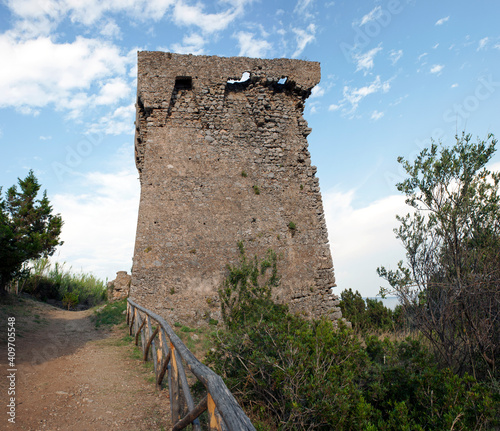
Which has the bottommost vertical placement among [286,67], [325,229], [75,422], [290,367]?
[75,422]

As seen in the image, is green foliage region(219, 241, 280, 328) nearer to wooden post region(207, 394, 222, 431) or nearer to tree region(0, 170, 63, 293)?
wooden post region(207, 394, 222, 431)

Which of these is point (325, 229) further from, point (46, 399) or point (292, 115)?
point (46, 399)

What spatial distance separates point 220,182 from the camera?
9.07 meters

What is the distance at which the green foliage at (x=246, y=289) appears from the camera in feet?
22.2

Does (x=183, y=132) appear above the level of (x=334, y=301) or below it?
above

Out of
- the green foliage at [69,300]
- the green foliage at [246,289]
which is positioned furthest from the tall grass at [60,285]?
the green foliage at [246,289]

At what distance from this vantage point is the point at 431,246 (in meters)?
6.23

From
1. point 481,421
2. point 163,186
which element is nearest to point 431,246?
point 481,421

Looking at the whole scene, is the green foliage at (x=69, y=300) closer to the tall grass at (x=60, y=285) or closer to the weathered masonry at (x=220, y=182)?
the tall grass at (x=60, y=285)

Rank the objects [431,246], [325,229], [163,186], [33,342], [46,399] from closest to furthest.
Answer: [46,399]
[431,246]
[33,342]
[163,186]
[325,229]

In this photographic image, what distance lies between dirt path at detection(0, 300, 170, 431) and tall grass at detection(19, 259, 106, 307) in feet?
33.5

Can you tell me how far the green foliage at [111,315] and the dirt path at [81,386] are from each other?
1190 mm

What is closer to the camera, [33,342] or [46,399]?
[46,399]

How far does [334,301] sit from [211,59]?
789cm
